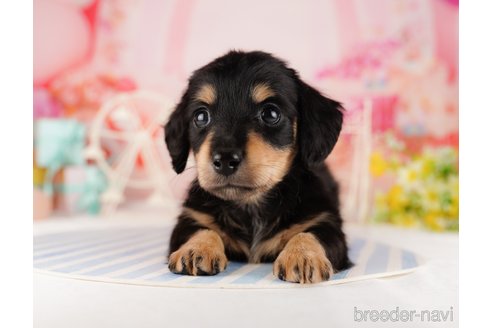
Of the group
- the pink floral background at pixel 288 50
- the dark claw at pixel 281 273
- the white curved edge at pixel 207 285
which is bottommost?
the white curved edge at pixel 207 285

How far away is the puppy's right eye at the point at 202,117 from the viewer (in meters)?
2.45

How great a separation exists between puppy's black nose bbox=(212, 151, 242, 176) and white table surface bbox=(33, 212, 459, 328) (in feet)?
1.54

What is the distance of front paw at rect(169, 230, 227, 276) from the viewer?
219cm

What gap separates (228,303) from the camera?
1.88 metres

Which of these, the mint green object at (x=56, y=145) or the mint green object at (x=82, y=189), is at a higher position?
the mint green object at (x=56, y=145)

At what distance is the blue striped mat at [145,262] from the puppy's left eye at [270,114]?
0.66 meters

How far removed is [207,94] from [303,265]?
88 cm

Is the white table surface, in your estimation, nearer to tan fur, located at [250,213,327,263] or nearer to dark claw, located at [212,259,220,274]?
dark claw, located at [212,259,220,274]

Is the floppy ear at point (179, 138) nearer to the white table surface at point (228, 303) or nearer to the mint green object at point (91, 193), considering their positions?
the white table surface at point (228, 303)

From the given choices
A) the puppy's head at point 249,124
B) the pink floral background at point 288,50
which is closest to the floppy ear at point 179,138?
the puppy's head at point 249,124

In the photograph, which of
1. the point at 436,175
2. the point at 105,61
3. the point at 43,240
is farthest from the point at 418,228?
the point at 105,61

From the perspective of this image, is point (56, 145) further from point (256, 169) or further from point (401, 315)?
point (401, 315)

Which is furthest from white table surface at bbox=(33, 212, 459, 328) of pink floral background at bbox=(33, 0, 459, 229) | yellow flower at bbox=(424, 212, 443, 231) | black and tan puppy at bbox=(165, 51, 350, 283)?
pink floral background at bbox=(33, 0, 459, 229)

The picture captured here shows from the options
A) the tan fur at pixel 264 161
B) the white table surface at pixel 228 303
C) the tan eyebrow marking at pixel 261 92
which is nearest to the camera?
the white table surface at pixel 228 303
